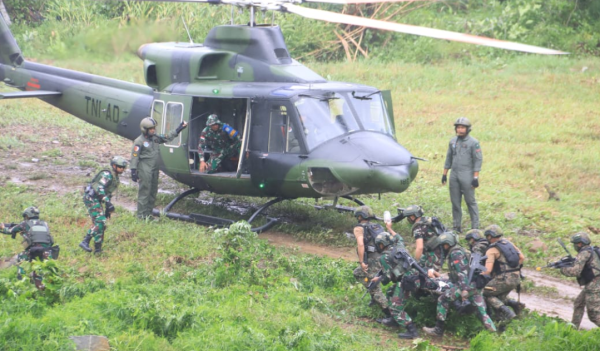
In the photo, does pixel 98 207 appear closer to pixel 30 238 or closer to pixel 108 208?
pixel 108 208

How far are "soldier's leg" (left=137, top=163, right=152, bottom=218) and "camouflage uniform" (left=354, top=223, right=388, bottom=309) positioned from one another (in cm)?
398

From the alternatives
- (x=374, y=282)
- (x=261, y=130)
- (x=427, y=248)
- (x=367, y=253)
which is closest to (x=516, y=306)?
(x=427, y=248)

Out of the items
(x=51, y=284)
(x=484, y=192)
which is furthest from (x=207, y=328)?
(x=484, y=192)

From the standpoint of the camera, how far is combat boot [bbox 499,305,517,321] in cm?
775

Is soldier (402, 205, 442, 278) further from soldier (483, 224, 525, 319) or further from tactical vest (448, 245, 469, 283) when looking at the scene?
soldier (483, 224, 525, 319)

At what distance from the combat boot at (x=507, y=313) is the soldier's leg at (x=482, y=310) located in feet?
0.83

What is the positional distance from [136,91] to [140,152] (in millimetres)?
2197

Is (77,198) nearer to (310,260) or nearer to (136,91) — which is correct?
(136,91)

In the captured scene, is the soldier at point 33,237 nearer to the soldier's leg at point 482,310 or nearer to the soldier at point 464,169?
the soldier's leg at point 482,310

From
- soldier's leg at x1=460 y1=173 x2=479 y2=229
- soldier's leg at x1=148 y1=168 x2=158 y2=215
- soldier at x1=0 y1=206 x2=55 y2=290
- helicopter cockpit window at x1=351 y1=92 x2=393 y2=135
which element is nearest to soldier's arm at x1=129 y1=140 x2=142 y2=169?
soldier's leg at x1=148 y1=168 x2=158 y2=215

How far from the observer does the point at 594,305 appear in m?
7.65

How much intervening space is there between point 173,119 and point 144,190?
125cm

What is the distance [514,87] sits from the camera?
20.2 meters

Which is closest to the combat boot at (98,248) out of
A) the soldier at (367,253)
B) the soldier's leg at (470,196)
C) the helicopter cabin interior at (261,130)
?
the helicopter cabin interior at (261,130)
